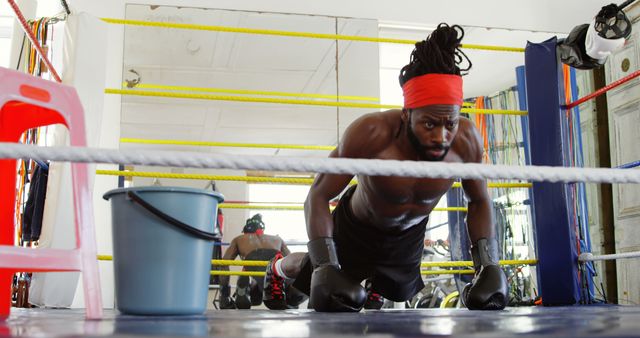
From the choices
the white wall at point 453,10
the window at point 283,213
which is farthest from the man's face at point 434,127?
the window at point 283,213

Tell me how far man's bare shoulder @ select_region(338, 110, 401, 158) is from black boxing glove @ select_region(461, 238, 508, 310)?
0.46 metres

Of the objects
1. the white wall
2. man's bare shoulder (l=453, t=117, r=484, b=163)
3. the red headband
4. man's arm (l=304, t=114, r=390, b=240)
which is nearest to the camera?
the red headband

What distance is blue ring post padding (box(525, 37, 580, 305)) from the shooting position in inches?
87.4

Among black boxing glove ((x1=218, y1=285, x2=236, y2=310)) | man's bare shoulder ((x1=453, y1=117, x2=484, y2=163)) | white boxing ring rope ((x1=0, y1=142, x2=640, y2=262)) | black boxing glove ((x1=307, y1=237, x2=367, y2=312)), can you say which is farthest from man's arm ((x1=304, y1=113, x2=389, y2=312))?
black boxing glove ((x1=218, y1=285, x2=236, y2=310))

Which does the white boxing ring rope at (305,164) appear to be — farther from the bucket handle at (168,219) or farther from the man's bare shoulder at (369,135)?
the man's bare shoulder at (369,135)

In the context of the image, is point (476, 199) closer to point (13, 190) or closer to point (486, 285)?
point (486, 285)

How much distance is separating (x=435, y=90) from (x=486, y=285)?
1.87 feet

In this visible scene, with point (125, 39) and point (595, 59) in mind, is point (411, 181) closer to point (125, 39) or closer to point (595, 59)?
point (595, 59)

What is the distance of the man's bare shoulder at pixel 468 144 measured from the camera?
76.9 inches

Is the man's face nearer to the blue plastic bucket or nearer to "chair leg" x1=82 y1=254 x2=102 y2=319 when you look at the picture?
the blue plastic bucket

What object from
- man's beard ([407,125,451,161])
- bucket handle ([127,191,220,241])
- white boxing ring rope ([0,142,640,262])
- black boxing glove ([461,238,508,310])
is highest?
man's beard ([407,125,451,161])

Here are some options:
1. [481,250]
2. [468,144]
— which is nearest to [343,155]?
[468,144]

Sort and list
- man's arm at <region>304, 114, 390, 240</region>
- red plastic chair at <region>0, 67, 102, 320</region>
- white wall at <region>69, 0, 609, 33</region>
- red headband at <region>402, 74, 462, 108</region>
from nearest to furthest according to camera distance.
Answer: red plastic chair at <region>0, 67, 102, 320</region>
red headband at <region>402, 74, 462, 108</region>
man's arm at <region>304, 114, 390, 240</region>
white wall at <region>69, 0, 609, 33</region>

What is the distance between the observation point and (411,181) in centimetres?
189
